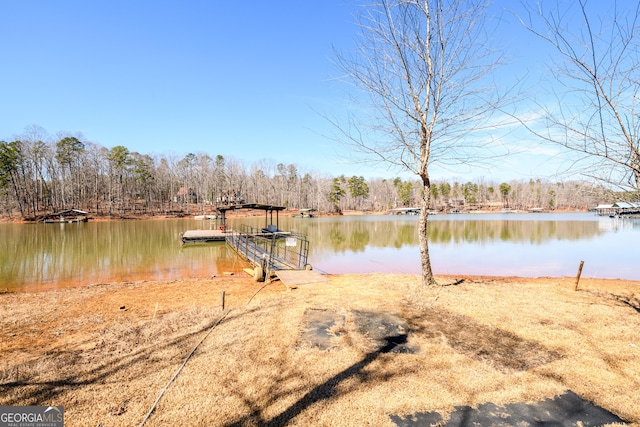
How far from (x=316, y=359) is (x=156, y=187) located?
82.1 meters

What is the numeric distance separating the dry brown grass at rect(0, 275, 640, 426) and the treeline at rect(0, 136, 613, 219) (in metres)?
38.3

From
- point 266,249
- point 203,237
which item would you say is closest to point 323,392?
point 266,249

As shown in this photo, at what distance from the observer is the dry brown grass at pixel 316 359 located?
3412 millimetres

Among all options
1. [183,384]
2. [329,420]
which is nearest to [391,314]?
[329,420]

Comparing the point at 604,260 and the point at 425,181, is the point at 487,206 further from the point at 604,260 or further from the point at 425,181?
the point at 425,181

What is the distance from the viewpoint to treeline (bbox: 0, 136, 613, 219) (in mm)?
57500

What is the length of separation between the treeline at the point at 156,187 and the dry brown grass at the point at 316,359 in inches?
1509

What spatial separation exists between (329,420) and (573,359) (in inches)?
147

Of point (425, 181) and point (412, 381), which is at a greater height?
→ point (425, 181)

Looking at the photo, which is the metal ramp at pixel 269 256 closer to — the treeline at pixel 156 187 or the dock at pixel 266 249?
the dock at pixel 266 249

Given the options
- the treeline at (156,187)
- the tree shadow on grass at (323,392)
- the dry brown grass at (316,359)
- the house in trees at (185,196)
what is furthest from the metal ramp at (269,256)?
the house in trees at (185,196)

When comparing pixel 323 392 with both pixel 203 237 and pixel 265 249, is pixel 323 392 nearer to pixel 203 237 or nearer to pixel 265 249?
pixel 265 249

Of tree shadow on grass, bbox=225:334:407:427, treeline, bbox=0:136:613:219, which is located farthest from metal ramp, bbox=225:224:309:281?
treeline, bbox=0:136:613:219

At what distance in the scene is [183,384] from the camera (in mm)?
3826
